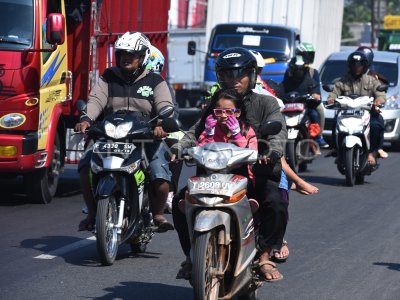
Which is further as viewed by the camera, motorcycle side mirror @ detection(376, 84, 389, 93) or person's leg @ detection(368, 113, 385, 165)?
person's leg @ detection(368, 113, 385, 165)

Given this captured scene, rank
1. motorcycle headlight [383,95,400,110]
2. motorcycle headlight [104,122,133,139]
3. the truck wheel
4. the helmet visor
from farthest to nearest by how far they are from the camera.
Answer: motorcycle headlight [383,95,400,110], the truck wheel, motorcycle headlight [104,122,133,139], the helmet visor

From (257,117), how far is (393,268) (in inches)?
93.4

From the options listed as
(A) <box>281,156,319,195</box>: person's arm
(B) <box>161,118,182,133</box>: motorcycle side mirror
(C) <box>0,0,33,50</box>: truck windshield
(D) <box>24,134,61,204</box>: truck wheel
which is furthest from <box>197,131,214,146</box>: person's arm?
(D) <box>24,134,61,204</box>: truck wheel

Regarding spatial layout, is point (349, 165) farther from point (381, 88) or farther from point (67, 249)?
point (67, 249)

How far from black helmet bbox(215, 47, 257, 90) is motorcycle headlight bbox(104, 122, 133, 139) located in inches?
64.5

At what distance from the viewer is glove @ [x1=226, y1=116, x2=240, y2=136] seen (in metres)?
6.86

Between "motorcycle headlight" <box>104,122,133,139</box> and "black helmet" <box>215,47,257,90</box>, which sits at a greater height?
"black helmet" <box>215,47,257,90</box>

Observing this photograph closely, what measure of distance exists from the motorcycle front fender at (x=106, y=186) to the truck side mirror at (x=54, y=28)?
10.9ft

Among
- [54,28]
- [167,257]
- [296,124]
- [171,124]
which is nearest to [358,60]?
[296,124]

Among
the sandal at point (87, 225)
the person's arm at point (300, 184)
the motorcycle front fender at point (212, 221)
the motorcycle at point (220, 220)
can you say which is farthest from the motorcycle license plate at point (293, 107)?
the motorcycle front fender at point (212, 221)

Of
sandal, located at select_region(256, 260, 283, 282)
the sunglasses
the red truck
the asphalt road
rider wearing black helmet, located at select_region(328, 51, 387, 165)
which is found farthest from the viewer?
rider wearing black helmet, located at select_region(328, 51, 387, 165)

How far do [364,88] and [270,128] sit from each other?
8838 mm

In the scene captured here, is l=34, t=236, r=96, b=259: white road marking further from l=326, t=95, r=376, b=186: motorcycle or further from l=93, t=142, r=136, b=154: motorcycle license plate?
l=326, t=95, r=376, b=186: motorcycle

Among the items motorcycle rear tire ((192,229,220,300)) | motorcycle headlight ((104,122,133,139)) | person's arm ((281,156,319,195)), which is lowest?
motorcycle rear tire ((192,229,220,300))
